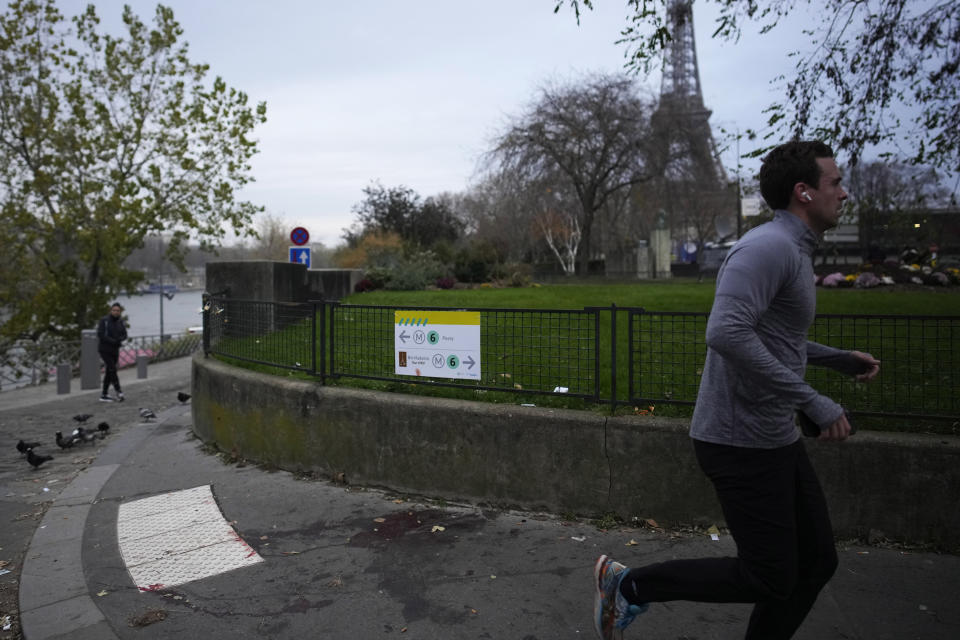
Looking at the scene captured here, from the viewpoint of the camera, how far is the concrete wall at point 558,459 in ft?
13.9

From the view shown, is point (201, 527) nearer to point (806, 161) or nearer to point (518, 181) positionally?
point (806, 161)

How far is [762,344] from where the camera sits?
234cm

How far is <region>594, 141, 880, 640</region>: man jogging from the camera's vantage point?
91.8 inches

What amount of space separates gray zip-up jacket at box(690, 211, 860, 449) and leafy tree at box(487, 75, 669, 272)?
2467 centimetres

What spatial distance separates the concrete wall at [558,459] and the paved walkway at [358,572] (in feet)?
0.55

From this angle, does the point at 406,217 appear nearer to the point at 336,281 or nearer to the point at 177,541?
the point at 336,281

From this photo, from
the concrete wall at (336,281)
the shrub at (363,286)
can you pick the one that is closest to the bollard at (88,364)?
the concrete wall at (336,281)

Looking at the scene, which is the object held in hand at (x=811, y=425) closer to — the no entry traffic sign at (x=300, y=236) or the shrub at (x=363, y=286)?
the no entry traffic sign at (x=300, y=236)

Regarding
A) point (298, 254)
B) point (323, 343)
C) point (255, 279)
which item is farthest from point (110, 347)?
point (323, 343)

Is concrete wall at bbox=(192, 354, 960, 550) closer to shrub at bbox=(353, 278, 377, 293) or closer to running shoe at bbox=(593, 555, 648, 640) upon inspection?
running shoe at bbox=(593, 555, 648, 640)

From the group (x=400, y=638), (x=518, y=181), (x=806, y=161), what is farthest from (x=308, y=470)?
(x=518, y=181)

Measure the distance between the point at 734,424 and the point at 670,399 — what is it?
8.72 feet

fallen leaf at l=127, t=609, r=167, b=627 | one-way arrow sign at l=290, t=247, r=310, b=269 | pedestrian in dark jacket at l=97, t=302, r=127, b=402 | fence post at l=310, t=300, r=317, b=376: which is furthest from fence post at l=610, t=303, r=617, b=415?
one-way arrow sign at l=290, t=247, r=310, b=269

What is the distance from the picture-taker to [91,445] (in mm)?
9047
